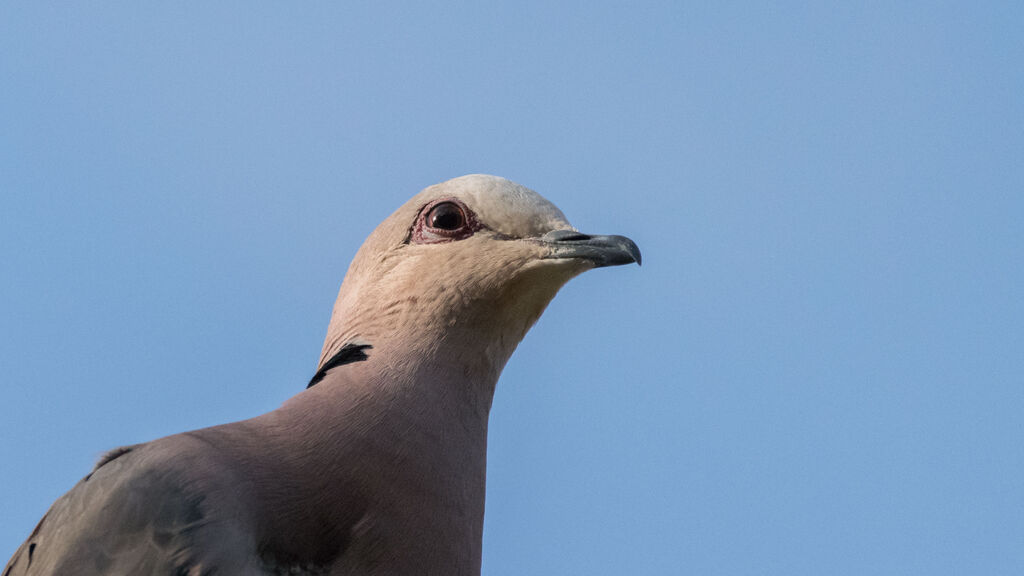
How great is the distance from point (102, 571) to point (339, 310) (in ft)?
6.56

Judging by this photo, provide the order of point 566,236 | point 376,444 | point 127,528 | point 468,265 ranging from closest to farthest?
point 127,528, point 376,444, point 468,265, point 566,236

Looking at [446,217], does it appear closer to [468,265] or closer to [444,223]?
[444,223]

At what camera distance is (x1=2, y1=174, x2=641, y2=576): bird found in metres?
3.90

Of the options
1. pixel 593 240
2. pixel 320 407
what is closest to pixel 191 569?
pixel 320 407

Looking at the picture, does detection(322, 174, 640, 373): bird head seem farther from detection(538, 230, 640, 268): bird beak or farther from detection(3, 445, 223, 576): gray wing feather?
detection(3, 445, 223, 576): gray wing feather

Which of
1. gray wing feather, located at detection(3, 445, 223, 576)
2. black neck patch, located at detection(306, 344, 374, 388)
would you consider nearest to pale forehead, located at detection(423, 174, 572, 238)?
black neck patch, located at detection(306, 344, 374, 388)

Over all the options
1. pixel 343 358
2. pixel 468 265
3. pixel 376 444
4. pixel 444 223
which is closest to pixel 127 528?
pixel 376 444

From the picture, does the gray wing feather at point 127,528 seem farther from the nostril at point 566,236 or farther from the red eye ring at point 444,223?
the nostril at point 566,236

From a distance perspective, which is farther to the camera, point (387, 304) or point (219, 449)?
point (387, 304)

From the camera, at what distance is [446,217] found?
5484mm

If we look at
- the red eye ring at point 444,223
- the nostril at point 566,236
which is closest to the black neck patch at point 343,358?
the red eye ring at point 444,223

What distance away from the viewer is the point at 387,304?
17.3ft

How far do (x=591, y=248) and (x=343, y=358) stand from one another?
1.22 meters

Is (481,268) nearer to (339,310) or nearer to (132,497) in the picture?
(339,310)
